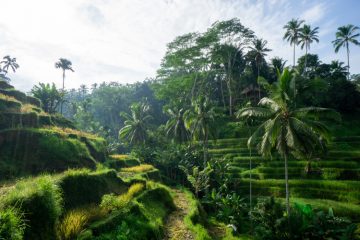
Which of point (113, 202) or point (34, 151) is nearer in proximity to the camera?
point (113, 202)

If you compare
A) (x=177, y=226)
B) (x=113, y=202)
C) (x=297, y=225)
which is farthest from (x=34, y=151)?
(x=297, y=225)

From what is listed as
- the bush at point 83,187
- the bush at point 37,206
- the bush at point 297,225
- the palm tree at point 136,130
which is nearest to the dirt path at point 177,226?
the bush at point 83,187

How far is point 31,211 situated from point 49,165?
13.4m

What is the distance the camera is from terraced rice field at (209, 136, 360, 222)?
30.1 metres

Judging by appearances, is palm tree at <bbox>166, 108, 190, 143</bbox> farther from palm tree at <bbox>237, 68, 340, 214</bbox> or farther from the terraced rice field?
palm tree at <bbox>237, 68, 340, 214</bbox>

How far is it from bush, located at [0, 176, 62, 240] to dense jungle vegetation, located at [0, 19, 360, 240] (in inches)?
1.4

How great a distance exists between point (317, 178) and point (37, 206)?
108 ft

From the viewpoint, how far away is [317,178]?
115 ft

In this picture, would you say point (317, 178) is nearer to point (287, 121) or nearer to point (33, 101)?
point (287, 121)

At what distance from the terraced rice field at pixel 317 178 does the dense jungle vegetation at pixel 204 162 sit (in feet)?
0.41

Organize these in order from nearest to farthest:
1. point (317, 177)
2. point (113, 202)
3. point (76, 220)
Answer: point (76, 220) → point (113, 202) → point (317, 177)

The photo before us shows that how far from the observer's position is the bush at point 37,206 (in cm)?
988

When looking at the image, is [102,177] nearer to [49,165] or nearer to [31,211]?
[49,165]

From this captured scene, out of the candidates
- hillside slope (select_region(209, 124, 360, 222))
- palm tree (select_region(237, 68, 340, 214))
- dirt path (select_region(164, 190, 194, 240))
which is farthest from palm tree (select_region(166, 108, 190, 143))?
palm tree (select_region(237, 68, 340, 214))
